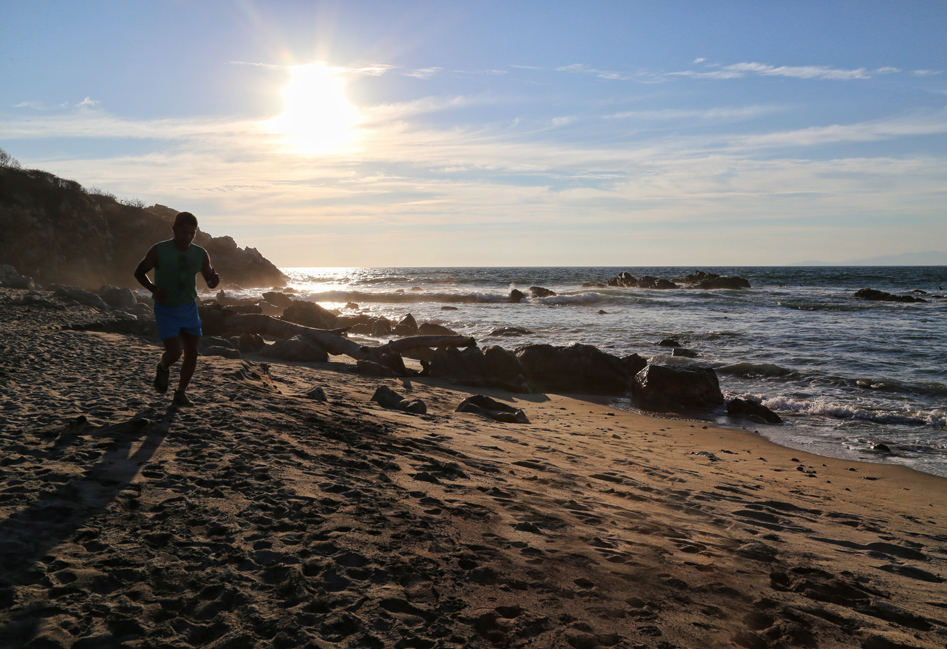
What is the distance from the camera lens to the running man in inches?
195

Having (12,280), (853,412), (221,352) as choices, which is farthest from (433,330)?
(12,280)

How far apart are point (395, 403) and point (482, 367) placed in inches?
154

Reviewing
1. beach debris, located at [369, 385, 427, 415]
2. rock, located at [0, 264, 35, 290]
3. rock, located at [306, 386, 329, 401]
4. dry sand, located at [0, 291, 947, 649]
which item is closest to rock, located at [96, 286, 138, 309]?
rock, located at [0, 264, 35, 290]

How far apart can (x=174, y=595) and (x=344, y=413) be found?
341 cm

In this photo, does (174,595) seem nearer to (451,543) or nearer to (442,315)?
(451,543)

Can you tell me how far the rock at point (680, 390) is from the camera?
31.0 feet

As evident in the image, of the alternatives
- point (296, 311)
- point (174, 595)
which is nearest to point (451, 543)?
point (174, 595)

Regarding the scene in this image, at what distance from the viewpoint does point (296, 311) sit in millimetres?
15836

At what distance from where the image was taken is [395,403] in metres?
6.84

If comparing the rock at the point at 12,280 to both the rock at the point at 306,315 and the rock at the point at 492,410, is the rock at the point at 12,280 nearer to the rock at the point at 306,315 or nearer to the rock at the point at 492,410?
the rock at the point at 306,315

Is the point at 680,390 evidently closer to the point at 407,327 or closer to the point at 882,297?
the point at 407,327

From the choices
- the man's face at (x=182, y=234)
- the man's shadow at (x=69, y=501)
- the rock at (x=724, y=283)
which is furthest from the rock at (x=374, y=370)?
the rock at (x=724, y=283)

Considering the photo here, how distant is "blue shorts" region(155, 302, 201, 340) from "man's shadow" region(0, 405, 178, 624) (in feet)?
3.45

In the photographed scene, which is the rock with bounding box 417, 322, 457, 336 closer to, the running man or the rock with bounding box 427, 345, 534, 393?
the rock with bounding box 427, 345, 534, 393
